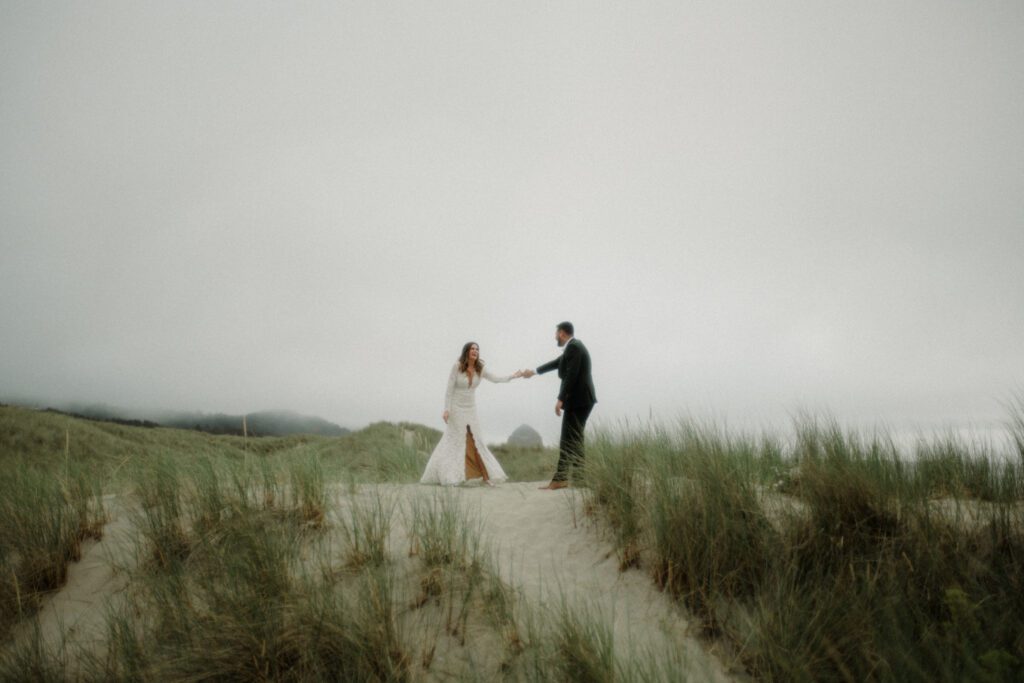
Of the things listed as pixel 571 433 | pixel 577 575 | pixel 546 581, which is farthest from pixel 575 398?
pixel 546 581

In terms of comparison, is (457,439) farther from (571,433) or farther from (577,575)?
(577,575)

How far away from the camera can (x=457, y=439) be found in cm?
871

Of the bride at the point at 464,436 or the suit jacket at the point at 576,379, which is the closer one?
the suit jacket at the point at 576,379

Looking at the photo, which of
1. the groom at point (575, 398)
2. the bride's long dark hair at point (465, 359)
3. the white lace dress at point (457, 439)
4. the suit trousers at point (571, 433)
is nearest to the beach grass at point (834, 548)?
the suit trousers at point (571, 433)

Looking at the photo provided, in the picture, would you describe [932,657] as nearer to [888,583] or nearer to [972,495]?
[888,583]

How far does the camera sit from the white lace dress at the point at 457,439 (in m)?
8.45

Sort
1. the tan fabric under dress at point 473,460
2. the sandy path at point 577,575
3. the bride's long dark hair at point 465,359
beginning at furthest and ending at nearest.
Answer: the bride's long dark hair at point 465,359, the tan fabric under dress at point 473,460, the sandy path at point 577,575

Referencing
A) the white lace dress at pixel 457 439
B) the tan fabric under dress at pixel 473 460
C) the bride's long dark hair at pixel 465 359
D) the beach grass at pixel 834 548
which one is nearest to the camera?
the beach grass at pixel 834 548

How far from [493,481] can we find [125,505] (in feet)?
17.2

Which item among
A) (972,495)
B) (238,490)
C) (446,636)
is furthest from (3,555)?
(972,495)

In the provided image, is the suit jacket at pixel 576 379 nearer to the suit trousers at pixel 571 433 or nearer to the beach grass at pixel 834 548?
the suit trousers at pixel 571 433

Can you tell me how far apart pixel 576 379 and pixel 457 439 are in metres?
2.45

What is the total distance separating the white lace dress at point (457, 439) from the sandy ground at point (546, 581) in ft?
6.45

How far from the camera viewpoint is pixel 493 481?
881 centimetres
